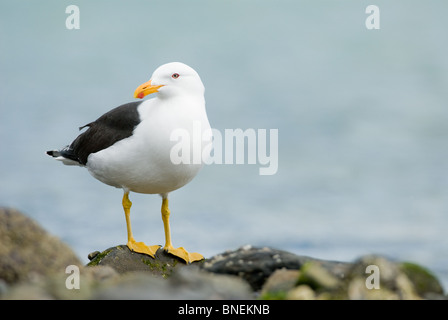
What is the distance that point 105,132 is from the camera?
9.74 meters

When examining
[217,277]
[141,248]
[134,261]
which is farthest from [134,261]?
[217,277]

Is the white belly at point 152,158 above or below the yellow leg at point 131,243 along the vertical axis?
above

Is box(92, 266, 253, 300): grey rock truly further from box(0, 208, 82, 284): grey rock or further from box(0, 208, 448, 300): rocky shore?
box(0, 208, 82, 284): grey rock

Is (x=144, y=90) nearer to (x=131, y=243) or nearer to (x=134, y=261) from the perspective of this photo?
(x=131, y=243)

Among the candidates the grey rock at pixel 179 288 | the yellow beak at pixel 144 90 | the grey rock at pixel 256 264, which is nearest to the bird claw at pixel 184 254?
the grey rock at pixel 256 264

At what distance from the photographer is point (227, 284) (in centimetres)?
686

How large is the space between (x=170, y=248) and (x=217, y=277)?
120 inches

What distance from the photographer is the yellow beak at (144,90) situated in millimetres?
8914

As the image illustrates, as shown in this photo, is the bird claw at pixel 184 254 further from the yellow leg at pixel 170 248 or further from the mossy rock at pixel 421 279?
the mossy rock at pixel 421 279

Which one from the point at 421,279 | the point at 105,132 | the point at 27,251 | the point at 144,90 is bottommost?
the point at 421,279

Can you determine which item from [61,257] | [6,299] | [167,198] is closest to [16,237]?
[61,257]

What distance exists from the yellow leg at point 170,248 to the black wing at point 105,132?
1341 millimetres

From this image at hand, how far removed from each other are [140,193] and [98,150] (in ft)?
2.98
